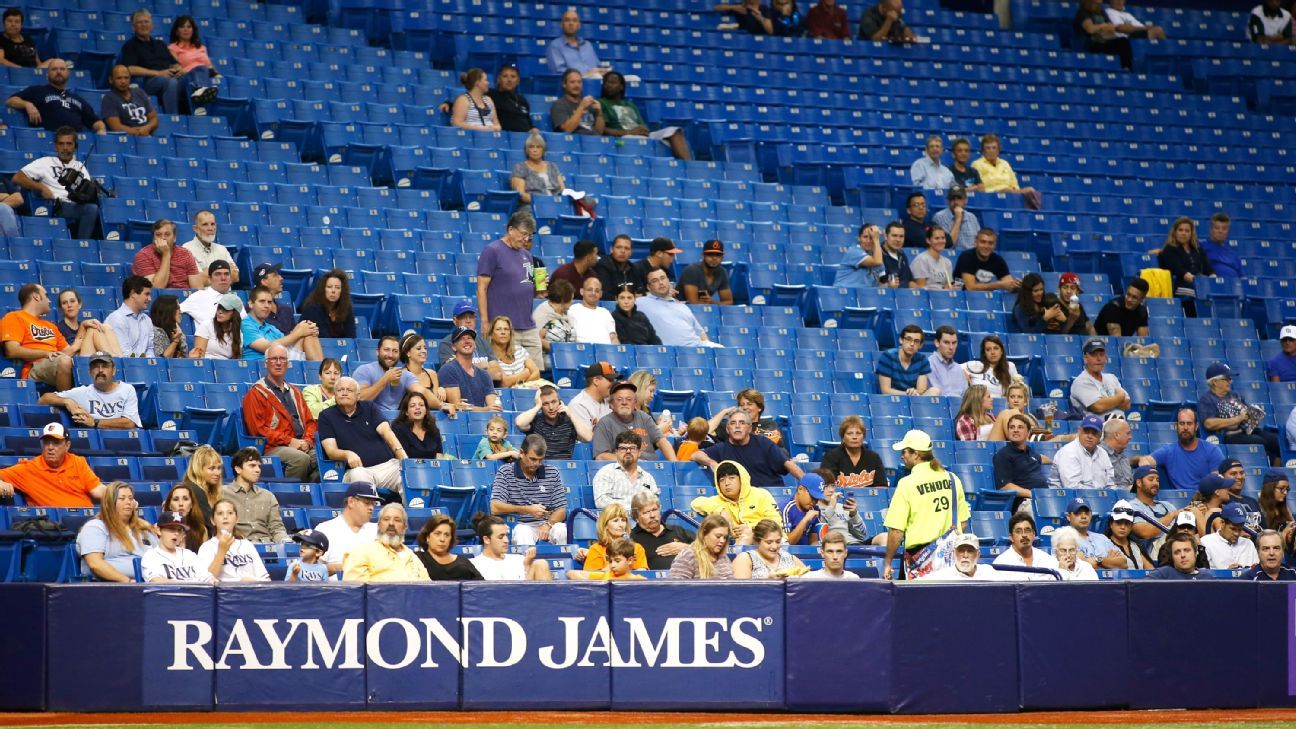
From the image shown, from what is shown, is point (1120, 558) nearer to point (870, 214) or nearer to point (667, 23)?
point (870, 214)

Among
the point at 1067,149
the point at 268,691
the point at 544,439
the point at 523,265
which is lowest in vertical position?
the point at 268,691

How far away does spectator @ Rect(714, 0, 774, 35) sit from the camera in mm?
20672

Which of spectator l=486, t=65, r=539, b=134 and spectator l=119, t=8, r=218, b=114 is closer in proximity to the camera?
spectator l=119, t=8, r=218, b=114

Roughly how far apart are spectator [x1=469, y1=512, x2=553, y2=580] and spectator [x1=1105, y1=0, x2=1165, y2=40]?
539 inches

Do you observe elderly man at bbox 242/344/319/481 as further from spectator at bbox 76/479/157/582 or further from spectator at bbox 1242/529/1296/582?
spectator at bbox 1242/529/1296/582

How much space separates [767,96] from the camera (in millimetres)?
19984

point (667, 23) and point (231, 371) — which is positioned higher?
point (667, 23)

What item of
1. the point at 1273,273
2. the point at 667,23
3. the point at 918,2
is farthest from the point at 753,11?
the point at 1273,273

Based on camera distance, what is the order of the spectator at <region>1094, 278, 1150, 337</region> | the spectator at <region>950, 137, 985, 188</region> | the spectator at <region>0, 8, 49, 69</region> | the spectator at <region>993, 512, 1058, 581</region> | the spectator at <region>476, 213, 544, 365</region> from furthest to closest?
the spectator at <region>950, 137, 985, 188</region> < the spectator at <region>1094, 278, 1150, 337</region> < the spectator at <region>0, 8, 49, 69</region> < the spectator at <region>476, 213, 544, 365</region> < the spectator at <region>993, 512, 1058, 581</region>

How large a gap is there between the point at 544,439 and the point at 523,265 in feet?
8.14

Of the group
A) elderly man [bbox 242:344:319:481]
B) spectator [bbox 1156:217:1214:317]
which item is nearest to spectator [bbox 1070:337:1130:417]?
spectator [bbox 1156:217:1214:317]

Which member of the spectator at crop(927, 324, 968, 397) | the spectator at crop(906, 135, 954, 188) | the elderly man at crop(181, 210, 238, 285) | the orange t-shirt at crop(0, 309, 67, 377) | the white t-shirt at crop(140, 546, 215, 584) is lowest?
the white t-shirt at crop(140, 546, 215, 584)

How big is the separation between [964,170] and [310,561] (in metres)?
10.5

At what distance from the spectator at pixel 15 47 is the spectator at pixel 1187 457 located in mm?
10373
